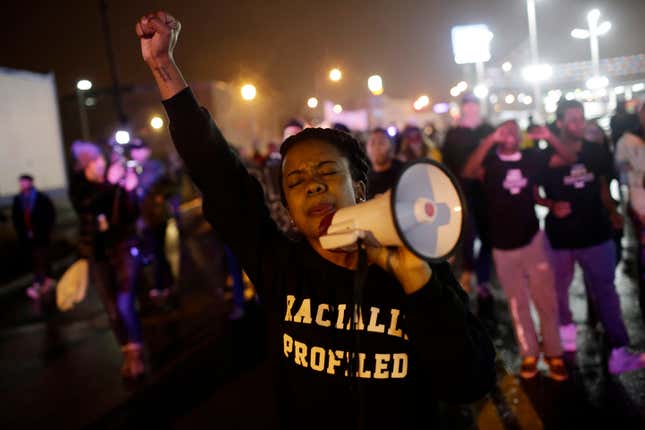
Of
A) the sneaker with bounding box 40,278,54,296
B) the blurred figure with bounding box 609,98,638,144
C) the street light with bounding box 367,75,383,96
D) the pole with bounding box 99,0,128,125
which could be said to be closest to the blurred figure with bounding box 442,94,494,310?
the blurred figure with bounding box 609,98,638,144

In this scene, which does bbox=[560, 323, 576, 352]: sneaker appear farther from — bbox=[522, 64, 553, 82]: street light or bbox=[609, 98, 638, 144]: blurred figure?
bbox=[522, 64, 553, 82]: street light

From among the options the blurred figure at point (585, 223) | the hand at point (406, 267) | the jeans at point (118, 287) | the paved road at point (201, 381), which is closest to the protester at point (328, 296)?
the hand at point (406, 267)

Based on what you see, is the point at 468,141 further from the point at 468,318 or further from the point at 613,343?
the point at 468,318

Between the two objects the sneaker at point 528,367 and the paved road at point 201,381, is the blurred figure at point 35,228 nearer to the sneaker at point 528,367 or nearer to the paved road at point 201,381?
the paved road at point 201,381

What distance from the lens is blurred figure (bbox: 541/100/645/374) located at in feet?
14.0

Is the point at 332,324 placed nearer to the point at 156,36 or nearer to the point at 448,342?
the point at 448,342

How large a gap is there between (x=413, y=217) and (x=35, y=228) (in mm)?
8978

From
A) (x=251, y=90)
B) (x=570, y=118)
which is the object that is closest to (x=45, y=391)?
(x=570, y=118)

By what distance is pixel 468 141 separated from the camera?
6812 mm

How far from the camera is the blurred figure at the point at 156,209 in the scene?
7332 mm

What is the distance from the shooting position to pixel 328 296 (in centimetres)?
162

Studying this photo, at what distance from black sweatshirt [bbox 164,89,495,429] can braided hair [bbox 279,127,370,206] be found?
20cm

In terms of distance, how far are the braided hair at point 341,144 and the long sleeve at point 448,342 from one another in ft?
1.45

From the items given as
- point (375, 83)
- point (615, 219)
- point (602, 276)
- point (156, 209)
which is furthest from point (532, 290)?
point (375, 83)
